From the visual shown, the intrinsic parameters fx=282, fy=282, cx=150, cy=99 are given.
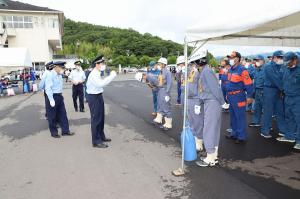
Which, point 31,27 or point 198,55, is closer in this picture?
point 198,55

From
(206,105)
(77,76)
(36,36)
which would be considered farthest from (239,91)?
(36,36)

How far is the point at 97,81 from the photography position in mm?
6191

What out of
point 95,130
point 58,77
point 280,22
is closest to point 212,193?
point 95,130

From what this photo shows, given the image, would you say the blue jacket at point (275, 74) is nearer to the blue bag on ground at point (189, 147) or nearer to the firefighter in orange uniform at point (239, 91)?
the firefighter in orange uniform at point (239, 91)

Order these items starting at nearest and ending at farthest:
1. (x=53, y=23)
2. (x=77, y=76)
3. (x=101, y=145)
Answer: (x=101, y=145), (x=77, y=76), (x=53, y=23)

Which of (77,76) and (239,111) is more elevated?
(77,76)

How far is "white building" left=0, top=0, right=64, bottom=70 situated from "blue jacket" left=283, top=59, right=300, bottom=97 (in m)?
45.6

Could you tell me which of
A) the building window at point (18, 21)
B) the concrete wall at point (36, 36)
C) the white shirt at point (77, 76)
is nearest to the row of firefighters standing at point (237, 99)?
the white shirt at point (77, 76)

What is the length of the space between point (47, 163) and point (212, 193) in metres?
3.27

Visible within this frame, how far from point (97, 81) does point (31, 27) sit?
45.1m

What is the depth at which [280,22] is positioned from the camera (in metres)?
5.85

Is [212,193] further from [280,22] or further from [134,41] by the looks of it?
[134,41]

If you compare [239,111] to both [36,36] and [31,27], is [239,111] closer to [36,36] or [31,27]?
[36,36]

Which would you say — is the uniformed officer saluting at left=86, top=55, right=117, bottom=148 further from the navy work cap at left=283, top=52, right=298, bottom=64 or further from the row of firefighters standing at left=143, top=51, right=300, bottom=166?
the navy work cap at left=283, top=52, right=298, bottom=64
